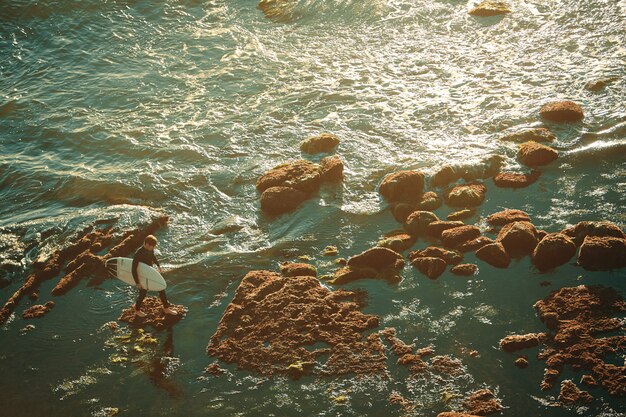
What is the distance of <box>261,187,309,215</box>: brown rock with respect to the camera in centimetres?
1627

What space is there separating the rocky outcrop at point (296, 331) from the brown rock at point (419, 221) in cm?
235

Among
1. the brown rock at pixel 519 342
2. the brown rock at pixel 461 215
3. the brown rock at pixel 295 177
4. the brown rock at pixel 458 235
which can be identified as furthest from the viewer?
the brown rock at pixel 295 177

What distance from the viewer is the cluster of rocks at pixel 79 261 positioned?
14.4 meters

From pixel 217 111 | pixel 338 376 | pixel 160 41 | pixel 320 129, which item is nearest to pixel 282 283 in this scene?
pixel 338 376

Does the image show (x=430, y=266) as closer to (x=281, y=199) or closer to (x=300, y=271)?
(x=300, y=271)

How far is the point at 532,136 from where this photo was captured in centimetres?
1731

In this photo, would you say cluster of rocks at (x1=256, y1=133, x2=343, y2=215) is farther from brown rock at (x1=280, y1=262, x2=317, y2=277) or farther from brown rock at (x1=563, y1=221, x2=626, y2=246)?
brown rock at (x1=563, y1=221, x2=626, y2=246)

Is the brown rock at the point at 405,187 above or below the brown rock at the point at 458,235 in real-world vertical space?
above

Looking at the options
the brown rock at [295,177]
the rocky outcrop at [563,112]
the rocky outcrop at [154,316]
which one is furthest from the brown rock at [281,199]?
the rocky outcrop at [563,112]

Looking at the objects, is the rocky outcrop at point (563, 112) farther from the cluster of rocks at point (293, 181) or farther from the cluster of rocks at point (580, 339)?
the cluster of rocks at point (580, 339)

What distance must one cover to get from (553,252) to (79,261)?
400 inches

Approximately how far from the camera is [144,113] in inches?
868

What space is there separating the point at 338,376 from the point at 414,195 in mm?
5802

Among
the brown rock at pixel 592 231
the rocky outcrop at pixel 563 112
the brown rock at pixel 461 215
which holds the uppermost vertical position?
the rocky outcrop at pixel 563 112
